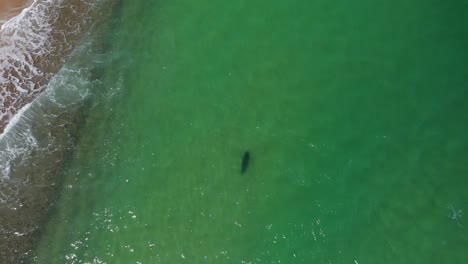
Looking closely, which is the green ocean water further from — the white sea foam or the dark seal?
the white sea foam

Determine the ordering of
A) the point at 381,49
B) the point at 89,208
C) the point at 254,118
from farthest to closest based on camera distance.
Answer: the point at 381,49, the point at 254,118, the point at 89,208

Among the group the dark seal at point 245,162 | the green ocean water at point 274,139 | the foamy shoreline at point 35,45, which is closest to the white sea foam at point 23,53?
the foamy shoreline at point 35,45

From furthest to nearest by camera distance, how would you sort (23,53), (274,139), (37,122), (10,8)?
(10,8) < (23,53) < (37,122) < (274,139)

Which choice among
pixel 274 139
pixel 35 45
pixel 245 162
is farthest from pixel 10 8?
pixel 274 139

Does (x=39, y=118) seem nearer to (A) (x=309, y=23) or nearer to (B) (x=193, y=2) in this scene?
(B) (x=193, y=2)

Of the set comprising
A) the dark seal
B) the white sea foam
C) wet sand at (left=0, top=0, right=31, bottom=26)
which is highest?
wet sand at (left=0, top=0, right=31, bottom=26)


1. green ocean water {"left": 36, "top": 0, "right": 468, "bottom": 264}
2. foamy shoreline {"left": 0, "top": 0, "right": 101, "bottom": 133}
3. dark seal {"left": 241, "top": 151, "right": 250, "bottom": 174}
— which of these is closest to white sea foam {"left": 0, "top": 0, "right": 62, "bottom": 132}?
foamy shoreline {"left": 0, "top": 0, "right": 101, "bottom": 133}

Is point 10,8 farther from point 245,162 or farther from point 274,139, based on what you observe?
point 274,139

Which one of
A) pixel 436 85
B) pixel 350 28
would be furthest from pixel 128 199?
pixel 436 85
